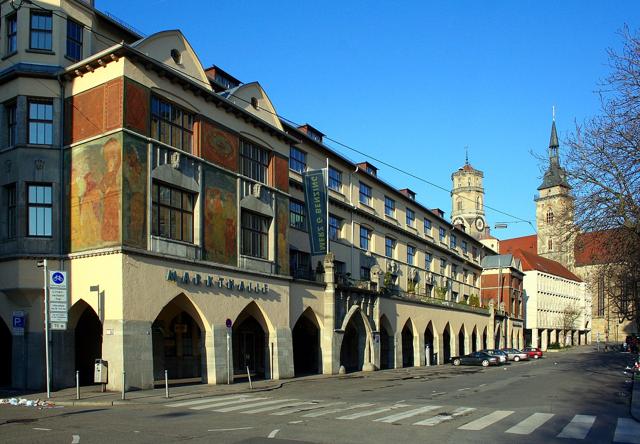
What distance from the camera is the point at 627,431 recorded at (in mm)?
14320

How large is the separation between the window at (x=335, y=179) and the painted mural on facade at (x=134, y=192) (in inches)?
826

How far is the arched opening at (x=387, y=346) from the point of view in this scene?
157 feet

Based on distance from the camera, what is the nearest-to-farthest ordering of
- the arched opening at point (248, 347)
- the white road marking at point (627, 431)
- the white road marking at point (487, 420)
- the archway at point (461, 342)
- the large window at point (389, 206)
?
the white road marking at point (627, 431)
the white road marking at point (487, 420)
the arched opening at point (248, 347)
the large window at point (389, 206)
the archway at point (461, 342)

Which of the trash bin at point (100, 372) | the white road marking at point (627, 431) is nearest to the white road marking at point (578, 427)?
the white road marking at point (627, 431)

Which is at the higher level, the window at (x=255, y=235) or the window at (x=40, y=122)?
the window at (x=40, y=122)

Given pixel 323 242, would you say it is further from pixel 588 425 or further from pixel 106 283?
pixel 588 425

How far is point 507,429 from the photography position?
14164 millimetres

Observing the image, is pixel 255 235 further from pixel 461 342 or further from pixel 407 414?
pixel 461 342

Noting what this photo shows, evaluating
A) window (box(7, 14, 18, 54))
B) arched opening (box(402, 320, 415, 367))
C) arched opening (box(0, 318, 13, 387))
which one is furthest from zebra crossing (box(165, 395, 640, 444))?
arched opening (box(402, 320, 415, 367))

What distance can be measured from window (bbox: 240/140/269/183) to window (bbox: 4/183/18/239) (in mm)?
10143

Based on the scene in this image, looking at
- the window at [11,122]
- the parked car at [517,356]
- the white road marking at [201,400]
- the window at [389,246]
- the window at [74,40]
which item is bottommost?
the parked car at [517,356]

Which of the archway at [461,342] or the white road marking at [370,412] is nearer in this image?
the white road marking at [370,412]

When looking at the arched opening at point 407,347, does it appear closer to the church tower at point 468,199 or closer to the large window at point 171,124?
the large window at point 171,124

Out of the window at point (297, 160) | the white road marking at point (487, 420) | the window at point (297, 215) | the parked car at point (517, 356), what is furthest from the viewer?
the parked car at point (517, 356)
